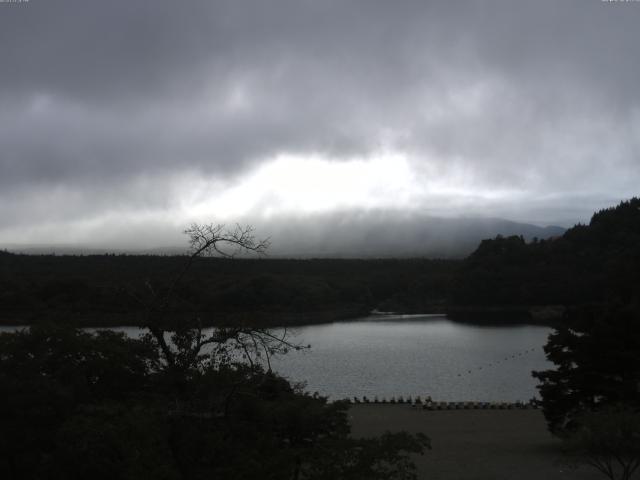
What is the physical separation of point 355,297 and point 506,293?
55.3 feet

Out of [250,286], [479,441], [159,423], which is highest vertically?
[159,423]

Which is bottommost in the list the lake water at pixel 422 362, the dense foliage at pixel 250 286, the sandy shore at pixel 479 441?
the lake water at pixel 422 362

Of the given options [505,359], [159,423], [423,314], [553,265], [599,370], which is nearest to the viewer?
[159,423]

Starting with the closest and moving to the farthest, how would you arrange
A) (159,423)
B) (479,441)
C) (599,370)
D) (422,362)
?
(159,423) < (599,370) < (479,441) < (422,362)

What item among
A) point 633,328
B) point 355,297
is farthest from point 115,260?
point 633,328

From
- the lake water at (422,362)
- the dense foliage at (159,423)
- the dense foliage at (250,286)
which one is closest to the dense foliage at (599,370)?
the dense foliage at (159,423)

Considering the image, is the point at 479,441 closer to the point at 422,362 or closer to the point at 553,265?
the point at 422,362

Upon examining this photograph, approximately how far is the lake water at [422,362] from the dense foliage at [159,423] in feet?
31.8

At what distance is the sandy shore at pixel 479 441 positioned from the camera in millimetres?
14125

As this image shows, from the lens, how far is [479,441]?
17.8 metres

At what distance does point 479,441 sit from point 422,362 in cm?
1850

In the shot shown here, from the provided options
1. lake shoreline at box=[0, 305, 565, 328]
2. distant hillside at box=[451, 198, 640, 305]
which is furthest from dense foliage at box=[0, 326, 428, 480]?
distant hillside at box=[451, 198, 640, 305]

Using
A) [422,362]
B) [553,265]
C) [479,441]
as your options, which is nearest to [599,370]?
[479,441]

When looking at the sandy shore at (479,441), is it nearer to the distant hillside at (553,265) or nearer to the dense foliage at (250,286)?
the dense foliage at (250,286)
